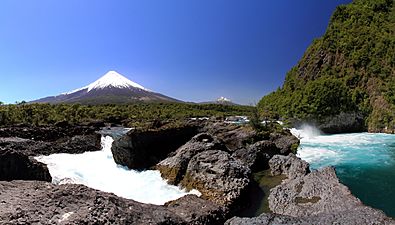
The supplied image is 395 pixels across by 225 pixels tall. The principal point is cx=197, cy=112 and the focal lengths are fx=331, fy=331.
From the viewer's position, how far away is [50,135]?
104 ft

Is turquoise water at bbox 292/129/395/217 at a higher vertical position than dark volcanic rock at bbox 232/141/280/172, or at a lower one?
lower

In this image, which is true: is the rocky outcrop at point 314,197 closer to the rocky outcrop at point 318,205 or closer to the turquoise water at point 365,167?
the rocky outcrop at point 318,205

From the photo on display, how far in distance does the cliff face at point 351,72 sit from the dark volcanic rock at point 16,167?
54.0m

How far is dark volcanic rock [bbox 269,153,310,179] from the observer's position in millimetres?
17364

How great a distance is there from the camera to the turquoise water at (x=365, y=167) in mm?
17069

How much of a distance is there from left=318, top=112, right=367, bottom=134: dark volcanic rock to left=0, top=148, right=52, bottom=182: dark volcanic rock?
178 ft

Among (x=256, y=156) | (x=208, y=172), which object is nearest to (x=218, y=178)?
(x=208, y=172)

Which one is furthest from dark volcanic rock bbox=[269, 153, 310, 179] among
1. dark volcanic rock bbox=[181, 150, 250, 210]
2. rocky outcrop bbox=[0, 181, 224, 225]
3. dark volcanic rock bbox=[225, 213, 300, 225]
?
rocky outcrop bbox=[0, 181, 224, 225]

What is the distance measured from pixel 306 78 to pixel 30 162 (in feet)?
283

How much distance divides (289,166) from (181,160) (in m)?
6.23

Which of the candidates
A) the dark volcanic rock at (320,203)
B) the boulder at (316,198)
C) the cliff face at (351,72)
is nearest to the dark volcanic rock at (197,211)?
the dark volcanic rock at (320,203)

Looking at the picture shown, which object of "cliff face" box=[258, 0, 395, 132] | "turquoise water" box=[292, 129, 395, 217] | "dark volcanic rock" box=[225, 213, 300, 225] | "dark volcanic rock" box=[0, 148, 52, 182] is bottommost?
"turquoise water" box=[292, 129, 395, 217]

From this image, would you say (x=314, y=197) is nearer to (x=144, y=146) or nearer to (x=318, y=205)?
(x=318, y=205)

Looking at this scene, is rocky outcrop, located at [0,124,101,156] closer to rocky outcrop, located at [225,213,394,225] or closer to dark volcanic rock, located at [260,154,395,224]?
dark volcanic rock, located at [260,154,395,224]
